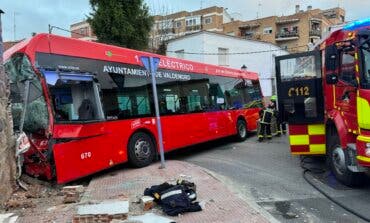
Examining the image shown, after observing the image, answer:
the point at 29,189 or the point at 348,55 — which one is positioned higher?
the point at 348,55

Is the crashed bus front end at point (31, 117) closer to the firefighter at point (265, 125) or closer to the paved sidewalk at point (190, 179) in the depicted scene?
the paved sidewalk at point (190, 179)

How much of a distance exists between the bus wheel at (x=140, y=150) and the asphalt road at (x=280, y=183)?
1503mm

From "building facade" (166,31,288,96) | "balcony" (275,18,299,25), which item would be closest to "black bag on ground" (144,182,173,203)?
"building facade" (166,31,288,96)

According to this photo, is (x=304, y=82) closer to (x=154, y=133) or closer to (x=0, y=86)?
(x=154, y=133)

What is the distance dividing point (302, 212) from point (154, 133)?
16.6 feet

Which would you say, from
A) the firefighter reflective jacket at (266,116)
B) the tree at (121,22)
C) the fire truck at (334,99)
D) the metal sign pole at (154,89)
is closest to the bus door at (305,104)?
the fire truck at (334,99)

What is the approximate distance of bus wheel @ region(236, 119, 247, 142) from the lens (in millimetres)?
16580

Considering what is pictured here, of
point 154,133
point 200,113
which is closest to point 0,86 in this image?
point 154,133

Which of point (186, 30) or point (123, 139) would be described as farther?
point (186, 30)

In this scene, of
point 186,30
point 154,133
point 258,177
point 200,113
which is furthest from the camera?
point 186,30

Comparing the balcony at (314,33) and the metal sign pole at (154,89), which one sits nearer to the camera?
the metal sign pole at (154,89)

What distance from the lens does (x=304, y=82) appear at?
10109 mm

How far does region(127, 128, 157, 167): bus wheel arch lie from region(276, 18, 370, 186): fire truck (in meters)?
3.18

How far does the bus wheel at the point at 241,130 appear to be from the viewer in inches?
653
